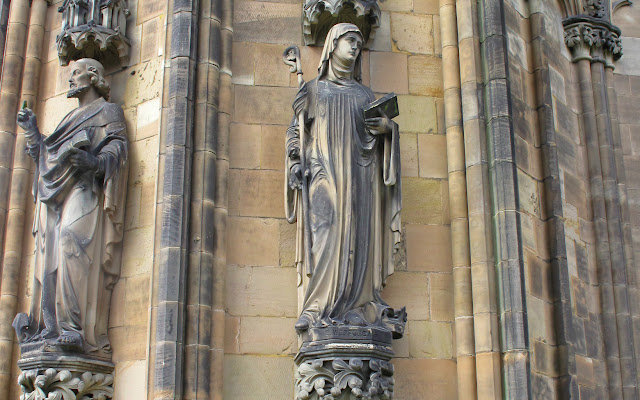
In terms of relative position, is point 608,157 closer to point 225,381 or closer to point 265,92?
point 265,92

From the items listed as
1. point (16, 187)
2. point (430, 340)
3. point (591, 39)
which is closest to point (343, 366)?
point (430, 340)

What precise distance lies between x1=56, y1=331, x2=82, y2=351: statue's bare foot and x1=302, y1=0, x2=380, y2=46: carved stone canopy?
13.7ft

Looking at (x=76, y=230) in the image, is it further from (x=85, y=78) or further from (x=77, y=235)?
(x=85, y=78)

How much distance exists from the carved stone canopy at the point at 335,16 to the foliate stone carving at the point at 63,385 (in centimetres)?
442

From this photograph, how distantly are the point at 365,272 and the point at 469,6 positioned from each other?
3.56 m

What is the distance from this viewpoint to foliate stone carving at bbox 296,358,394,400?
9.99 metres

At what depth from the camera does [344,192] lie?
10609 mm

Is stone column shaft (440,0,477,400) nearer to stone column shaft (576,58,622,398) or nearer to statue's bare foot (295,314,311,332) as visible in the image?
statue's bare foot (295,314,311,332)

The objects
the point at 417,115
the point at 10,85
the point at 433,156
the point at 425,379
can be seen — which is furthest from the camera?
the point at 10,85

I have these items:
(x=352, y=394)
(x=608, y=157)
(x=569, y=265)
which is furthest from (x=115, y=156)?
(x=608, y=157)

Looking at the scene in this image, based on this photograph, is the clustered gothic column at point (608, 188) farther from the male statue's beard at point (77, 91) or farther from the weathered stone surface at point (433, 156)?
the male statue's beard at point (77, 91)

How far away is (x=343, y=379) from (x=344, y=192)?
1.90 metres

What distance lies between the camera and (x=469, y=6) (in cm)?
1202

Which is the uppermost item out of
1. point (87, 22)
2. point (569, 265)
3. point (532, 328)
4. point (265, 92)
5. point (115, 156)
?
point (87, 22)
